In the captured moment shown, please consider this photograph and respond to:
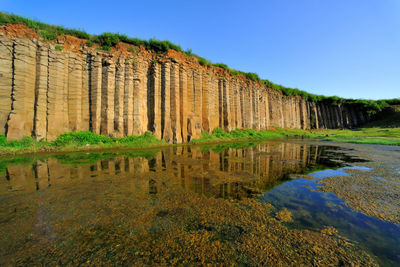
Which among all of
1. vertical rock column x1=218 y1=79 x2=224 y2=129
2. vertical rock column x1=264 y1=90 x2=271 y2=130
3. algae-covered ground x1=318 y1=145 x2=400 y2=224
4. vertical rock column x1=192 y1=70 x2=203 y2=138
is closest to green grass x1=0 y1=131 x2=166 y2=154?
vertical rock column x1=192 y1=70 x2=203 y2=138

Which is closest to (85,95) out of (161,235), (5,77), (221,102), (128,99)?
(128,99)

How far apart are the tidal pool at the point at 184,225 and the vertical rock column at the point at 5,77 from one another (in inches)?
348

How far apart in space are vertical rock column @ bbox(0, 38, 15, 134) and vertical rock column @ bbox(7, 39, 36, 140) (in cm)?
22

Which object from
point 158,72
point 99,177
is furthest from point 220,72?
point 99,177

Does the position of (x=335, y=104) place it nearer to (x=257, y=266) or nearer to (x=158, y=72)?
(x=158, y=72)

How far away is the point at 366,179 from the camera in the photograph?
4320 mm

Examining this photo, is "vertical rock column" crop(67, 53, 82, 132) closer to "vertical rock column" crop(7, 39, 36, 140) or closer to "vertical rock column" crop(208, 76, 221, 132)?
"vertical rock column" crop(7, 39, 36, 140)

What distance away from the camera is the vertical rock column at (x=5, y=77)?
30.8ft

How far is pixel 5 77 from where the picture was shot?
31.8 ft

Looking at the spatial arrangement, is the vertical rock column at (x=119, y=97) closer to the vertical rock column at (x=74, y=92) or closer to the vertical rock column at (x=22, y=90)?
the vertical rock column at (x=74, y=92)

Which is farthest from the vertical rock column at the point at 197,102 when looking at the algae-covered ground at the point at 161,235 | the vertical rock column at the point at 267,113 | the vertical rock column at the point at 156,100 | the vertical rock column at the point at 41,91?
the vertical rock column at the point at 267,113

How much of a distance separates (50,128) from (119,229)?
483 inches

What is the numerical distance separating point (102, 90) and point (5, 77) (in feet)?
17.2

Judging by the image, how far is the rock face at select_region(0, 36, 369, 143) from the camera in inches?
389
